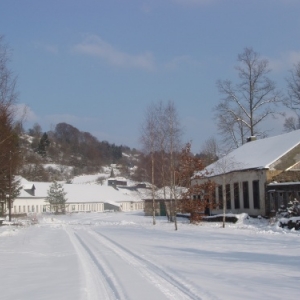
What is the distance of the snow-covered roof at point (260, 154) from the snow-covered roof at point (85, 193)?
57.0m

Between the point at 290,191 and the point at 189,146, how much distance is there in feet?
27.1

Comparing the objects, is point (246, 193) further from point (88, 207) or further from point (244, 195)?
point (88, 207)

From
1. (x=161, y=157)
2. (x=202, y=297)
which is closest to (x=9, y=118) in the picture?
(x=161, y=157)

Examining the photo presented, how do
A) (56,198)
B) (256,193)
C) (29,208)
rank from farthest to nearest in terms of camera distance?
(29,208)
(56,198)
(256,193)

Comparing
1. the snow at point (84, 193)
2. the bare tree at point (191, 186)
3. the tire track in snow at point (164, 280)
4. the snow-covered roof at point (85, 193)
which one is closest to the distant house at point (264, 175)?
the bare tree at point (191, 186)

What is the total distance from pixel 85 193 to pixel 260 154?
7372cm

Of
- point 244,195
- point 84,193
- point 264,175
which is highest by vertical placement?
point 84,193

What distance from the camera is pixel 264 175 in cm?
3712

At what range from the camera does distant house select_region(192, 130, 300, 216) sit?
35.9 m

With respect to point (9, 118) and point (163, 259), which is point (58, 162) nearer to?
point (9, 118)

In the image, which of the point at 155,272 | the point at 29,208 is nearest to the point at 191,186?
the point at 155,272

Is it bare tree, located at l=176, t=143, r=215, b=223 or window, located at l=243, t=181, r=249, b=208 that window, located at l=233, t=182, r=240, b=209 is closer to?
window, located at l=243, t=181, r=249, b=208

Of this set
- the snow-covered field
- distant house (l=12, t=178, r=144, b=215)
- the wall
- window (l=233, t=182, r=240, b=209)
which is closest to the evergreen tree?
distant house (l=12, t=178, r=144, b=215)

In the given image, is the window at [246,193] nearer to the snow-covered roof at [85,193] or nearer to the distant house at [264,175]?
the distant house at [264,175]
